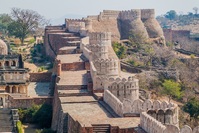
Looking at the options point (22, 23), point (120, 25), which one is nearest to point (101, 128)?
point (120, 25)

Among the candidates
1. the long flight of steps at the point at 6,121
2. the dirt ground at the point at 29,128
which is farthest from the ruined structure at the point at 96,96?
the long flight of steps at the point at 6,121

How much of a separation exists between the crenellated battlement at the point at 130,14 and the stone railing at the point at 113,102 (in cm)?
3504

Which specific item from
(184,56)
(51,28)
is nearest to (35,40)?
(51,28)

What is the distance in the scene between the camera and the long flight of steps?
2929 cm

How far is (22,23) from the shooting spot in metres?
71.3

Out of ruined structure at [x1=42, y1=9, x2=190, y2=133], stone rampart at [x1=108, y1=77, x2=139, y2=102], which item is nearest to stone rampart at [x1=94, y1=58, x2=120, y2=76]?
ruined structure at [x1=42, y1=9, x2=190, y2=133]

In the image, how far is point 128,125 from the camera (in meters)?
23.8

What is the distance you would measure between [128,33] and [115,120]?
40.3m

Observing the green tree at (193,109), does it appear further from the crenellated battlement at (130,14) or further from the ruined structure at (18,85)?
the crenellated battlement at (130,14)

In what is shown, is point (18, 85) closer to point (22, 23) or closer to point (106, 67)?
point (106, 67)

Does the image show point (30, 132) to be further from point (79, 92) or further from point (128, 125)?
point (128, 125)

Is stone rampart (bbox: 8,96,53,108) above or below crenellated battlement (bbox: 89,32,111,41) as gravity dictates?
below

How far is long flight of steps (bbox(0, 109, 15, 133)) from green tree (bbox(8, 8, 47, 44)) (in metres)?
36.3

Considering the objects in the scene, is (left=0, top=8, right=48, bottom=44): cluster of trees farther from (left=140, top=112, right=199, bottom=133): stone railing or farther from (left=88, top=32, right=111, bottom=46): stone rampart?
(left=140, top=112, right=199, bottom=133): stone railing
